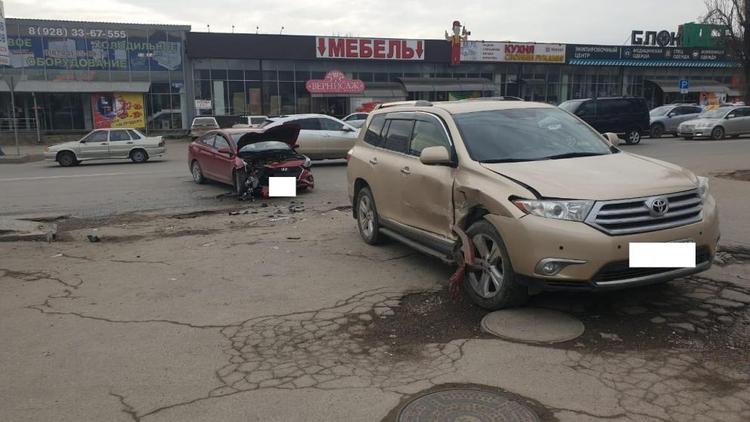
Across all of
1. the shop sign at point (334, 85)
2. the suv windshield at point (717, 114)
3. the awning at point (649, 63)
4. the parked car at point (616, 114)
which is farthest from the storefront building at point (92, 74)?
the suv windshield at point (717, 114)

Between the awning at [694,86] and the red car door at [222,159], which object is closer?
the red car door at [222,159]

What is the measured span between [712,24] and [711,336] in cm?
4073

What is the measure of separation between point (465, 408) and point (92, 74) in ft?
140

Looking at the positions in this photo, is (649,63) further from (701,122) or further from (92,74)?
(92,74)

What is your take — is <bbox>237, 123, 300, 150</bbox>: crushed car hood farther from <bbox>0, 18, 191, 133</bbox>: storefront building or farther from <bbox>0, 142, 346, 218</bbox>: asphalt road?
<bbox>0, 18, 191, 133</bbox>: storefront building

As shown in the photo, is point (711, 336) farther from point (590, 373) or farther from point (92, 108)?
point (92, 108)

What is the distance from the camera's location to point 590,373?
389cm

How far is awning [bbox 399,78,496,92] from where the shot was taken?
4437cm

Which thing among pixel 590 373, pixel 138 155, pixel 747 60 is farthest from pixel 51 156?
pixel 747 60

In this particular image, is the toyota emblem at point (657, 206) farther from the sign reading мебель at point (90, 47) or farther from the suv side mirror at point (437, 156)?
the sign reading мебель at point (90, 47)

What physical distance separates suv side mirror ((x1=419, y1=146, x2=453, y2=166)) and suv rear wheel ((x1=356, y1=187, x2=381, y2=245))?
6.02 feet

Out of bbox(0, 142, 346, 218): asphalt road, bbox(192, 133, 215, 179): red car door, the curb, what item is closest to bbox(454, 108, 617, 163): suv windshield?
bbox(0, 142, 346, 218): asphalt road

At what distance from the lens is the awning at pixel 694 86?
51.8m

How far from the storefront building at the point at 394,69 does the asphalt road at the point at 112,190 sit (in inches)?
928
